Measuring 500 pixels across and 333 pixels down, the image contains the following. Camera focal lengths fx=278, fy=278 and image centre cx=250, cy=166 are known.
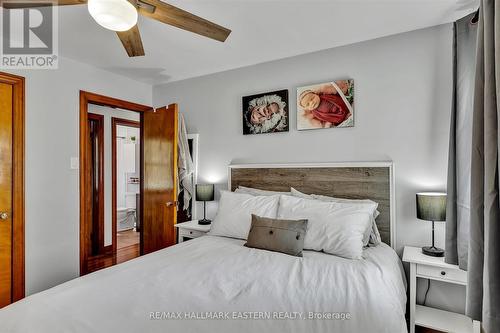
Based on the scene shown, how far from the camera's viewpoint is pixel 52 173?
9.17 ft

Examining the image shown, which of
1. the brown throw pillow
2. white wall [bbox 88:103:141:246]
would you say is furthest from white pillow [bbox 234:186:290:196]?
white wall [bbox 88:103:141:246]

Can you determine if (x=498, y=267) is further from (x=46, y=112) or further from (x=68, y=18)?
(x=46, y=112)

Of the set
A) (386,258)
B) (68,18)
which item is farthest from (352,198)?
(68,18)

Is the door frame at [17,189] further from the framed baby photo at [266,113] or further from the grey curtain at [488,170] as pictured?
the grey curtain at [488,170]

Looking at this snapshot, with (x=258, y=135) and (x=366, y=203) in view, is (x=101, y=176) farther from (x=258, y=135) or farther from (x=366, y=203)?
(x=366, y=203)

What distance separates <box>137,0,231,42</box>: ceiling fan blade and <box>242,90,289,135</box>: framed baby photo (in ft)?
3.75

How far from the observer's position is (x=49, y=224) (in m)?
2.76

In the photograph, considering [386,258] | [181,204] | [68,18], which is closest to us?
[386,258]

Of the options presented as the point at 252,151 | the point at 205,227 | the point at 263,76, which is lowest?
the point at 205,227

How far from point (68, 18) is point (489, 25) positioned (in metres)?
2.62

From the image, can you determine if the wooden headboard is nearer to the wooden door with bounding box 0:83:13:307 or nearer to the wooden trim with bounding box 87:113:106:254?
the wooden door with bounding box 0:83:13:307

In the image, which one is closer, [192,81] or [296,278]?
[296,278]

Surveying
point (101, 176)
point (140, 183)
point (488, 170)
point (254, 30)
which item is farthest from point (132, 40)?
point (101, 176)

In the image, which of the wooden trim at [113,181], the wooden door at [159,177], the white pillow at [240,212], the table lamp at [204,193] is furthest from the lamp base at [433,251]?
the wooden trim at [113,181]
